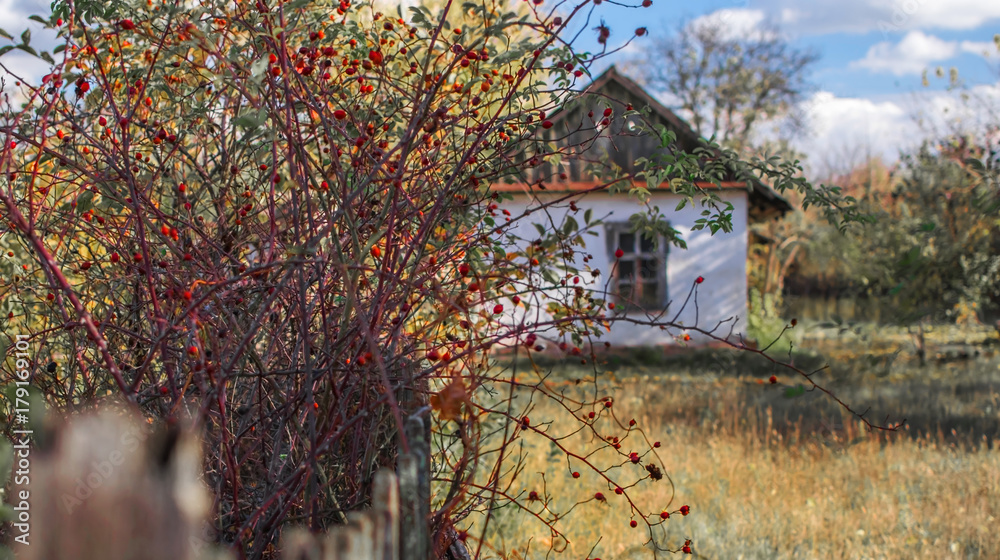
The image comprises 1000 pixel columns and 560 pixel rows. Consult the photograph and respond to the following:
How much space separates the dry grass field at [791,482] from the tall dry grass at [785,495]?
0.04 ft

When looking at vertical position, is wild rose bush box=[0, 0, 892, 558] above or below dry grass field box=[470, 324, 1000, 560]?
above

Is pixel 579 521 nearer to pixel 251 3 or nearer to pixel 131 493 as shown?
pixel 251 3

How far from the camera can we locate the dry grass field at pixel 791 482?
4594 millimetres

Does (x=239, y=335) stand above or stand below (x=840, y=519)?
above

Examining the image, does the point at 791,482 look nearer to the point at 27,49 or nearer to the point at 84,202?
the point at 84,202

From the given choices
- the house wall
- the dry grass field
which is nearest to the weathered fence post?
the dry grass field

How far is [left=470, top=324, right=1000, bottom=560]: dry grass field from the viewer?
4.59 m

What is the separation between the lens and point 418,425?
48.8 inches

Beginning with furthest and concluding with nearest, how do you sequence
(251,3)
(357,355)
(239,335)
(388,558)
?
(251,3) < (239,335) < (357,355) < (388,558)

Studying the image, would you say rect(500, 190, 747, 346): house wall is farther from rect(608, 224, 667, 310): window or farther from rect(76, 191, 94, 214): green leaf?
rect(76, 191, 94, 214): green leaf

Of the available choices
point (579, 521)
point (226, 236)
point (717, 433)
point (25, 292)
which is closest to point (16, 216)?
point (226, 236)

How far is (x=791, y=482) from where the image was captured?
230 inches

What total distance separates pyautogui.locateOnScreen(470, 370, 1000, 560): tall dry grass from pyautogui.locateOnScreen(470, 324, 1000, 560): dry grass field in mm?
12

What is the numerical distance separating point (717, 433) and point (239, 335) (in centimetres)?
606
